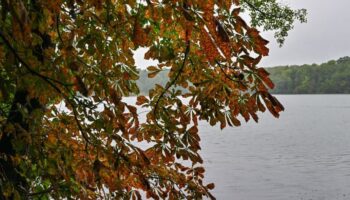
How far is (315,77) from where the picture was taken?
161m

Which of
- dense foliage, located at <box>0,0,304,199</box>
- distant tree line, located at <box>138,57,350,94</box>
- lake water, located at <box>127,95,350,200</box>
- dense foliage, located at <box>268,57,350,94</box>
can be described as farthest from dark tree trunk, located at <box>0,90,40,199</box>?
dense foliage, located at <box>268,57,350,94</box>

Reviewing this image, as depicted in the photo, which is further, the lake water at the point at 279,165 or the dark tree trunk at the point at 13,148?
the lake water at the point at 279,165

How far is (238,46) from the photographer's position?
5.56 ft

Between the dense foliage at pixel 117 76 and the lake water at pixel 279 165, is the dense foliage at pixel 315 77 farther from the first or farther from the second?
the dense foliage at pixel 117 76

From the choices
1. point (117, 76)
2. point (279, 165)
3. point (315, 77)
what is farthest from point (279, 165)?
point (315, 77)

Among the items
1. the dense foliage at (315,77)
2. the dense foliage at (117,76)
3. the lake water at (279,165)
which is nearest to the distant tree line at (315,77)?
the dense foliage at (315,77)

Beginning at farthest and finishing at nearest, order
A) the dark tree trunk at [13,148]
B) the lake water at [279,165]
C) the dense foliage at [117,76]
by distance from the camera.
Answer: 1. the lake water at [279,165]
2. the dark tree trunk at [13,148]
3. the dense foliage at [117,76]

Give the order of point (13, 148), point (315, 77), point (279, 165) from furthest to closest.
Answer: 1. point (315, 77)
2. point (279, 165)
3. point (13, 148)

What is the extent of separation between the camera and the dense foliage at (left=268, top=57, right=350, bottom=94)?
157 meters

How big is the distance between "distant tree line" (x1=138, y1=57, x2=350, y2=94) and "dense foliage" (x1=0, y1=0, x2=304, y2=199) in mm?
158680

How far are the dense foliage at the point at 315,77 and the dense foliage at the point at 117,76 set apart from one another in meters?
159

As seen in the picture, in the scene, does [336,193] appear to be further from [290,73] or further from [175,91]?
Answer: [290,73]

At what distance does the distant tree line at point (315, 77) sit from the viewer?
157 meters

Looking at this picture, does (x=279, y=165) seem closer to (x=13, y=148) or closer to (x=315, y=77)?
(x=13, y=148)
